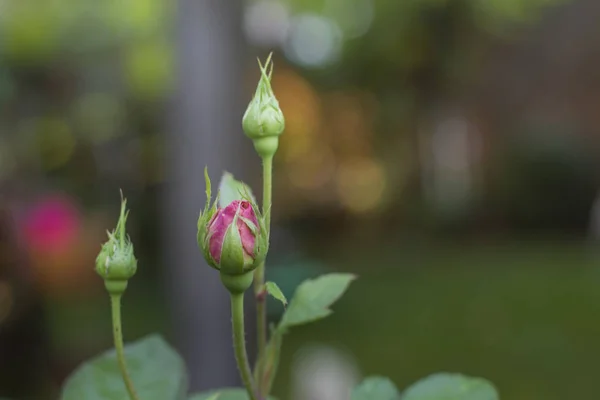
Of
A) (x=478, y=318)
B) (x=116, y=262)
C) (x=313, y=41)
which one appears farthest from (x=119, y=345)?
(x=313, y=41)

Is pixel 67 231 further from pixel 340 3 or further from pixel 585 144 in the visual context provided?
pixel 585 144

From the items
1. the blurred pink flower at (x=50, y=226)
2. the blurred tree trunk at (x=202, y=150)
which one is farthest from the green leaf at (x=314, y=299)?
the blurred pink flower at (x=50, y=226)

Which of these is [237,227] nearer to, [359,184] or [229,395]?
[229,395]

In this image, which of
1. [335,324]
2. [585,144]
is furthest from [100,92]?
[585,144]

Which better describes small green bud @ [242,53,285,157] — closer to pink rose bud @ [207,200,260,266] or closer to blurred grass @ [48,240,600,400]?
pink rose bud @ [207,200,260,266]

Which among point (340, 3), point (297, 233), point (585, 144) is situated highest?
point (340, 3)

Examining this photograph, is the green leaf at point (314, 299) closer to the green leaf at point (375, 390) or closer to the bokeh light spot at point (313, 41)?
the green leaf at point (375, 390)
